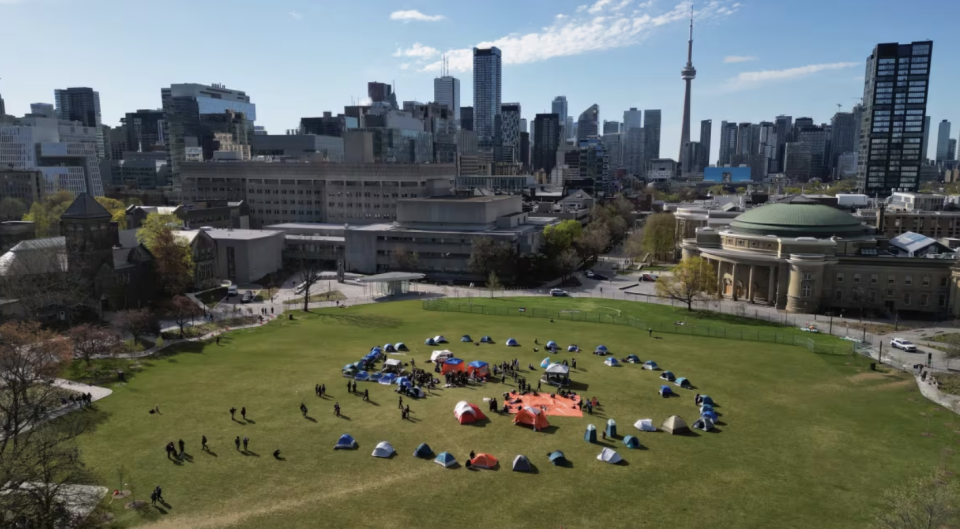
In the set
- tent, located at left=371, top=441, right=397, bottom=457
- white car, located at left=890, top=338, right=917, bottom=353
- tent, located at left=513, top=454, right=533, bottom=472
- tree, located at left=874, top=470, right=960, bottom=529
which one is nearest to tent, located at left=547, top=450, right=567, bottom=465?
tent, located at left=513, top=454, right=533, bottom=472

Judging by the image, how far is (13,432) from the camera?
113 feet

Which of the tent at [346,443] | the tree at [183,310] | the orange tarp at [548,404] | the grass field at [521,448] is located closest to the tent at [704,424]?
the grass field at [521,448]

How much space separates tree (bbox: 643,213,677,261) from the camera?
138375 mm

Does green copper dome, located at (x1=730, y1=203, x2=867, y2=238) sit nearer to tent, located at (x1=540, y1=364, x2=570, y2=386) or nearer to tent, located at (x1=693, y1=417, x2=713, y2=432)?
tent, located at (x1=540, y1=364, x2=570, y2=386)

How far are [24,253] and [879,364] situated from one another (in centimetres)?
10171

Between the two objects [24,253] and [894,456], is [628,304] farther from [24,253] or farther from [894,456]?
[24,253]

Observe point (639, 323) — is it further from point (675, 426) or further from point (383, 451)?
point (383, 451)

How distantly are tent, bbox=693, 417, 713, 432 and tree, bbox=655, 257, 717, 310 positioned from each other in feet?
142

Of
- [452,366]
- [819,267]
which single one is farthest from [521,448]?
[819,267]

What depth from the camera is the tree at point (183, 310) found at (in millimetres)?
73375

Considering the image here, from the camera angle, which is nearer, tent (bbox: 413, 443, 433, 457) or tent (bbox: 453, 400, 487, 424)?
tent (bbox: 413, 443, 433, 457)

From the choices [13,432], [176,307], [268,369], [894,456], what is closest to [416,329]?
[268,369]

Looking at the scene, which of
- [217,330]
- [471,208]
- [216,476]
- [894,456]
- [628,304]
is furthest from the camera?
[471,208]

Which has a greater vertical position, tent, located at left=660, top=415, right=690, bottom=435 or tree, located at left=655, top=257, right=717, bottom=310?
tree, located at left=655, top=257, right=717, bottom=310
